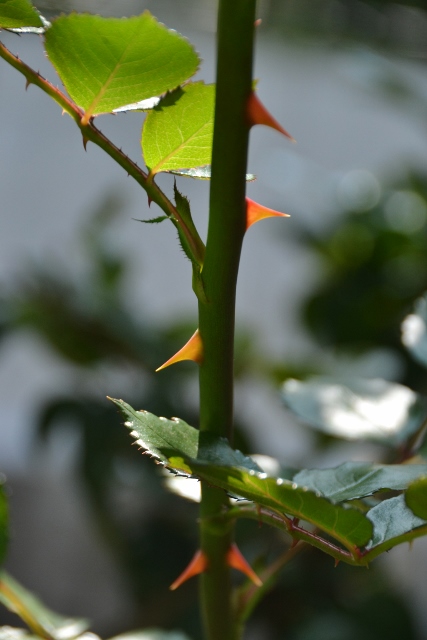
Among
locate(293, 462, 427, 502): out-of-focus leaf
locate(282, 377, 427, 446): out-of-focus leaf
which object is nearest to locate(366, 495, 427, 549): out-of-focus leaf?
locate(293, 462, 427, 502): out-of-focus leaf

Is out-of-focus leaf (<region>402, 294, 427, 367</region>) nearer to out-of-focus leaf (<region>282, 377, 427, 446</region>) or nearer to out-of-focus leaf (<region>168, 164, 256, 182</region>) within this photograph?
out-of-focus leaf (<region>282, 377, 427, 446</region>)

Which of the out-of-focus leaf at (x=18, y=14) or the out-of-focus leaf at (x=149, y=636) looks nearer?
the out-of-focus leaf at (x=18, y=14)

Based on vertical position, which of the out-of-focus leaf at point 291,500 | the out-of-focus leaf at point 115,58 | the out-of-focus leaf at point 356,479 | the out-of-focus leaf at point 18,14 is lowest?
the out-of-focus leaf at point 356,479

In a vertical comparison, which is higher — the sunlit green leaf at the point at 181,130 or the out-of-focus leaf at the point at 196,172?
the sunlit green leaf at the point at 181,130

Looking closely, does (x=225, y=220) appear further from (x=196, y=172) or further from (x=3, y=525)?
(x=3, y=525)

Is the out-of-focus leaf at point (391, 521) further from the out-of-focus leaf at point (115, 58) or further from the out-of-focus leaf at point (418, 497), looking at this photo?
the out-of-focus leaf at point (115, 58)

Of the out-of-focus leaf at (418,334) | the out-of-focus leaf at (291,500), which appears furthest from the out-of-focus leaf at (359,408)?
the out-of-focus leaf at (291,500)

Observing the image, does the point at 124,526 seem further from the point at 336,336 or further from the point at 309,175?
the point at 309,175

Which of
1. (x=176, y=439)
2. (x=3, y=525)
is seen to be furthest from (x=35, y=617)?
(x=176, y=439)
